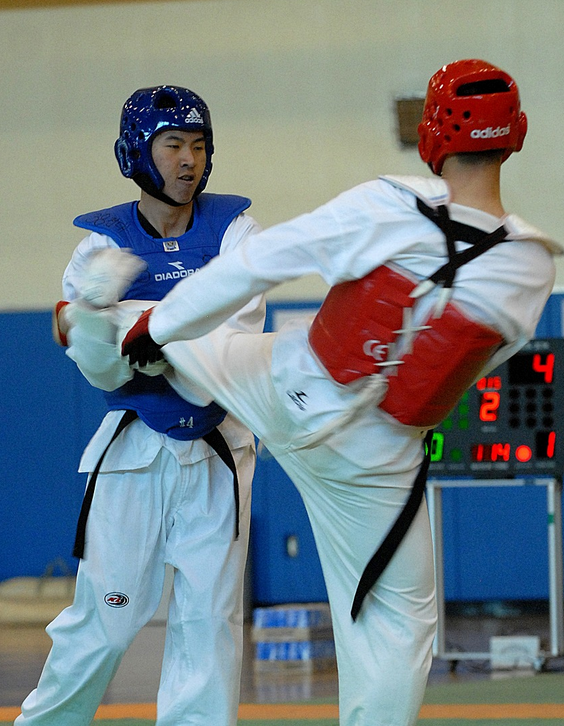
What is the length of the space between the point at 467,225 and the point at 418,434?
20.2 inches

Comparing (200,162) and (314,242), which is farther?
(200,162)

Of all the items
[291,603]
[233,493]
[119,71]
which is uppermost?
[119,71]

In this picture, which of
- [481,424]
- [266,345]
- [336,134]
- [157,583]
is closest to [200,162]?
[266,345]

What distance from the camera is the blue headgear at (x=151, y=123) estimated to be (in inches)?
110

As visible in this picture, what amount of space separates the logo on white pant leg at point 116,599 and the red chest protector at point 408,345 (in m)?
0.93

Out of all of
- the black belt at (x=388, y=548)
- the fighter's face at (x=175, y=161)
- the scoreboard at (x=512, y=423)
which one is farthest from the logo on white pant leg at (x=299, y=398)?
the scoreboard at (x=512, y=423)

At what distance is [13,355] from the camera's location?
7375 millimetres

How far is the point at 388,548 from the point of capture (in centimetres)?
237

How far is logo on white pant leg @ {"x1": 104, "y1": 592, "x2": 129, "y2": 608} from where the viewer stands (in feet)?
9.13

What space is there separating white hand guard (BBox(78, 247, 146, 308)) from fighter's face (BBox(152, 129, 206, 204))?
0.33 meters

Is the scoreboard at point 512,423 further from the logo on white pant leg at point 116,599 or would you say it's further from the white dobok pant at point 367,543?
the white dobok pant at point 367,543

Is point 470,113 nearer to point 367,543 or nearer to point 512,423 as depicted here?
point 367,543

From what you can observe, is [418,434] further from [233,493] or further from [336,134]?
[336,134]

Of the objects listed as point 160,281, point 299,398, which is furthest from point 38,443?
point 299,398
